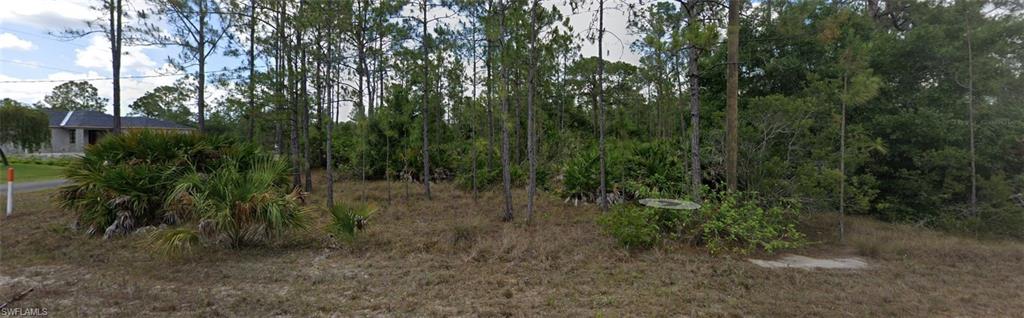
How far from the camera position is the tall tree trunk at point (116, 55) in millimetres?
10211

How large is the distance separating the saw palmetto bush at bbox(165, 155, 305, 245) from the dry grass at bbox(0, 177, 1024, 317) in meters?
0.24

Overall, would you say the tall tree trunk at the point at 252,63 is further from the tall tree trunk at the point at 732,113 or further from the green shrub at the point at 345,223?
the tall tree trunk at the point at 732,113

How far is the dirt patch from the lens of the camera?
5.13 metres

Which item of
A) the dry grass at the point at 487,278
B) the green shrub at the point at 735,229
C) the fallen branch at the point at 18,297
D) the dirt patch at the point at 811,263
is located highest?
the green shrub at the point at 735,229

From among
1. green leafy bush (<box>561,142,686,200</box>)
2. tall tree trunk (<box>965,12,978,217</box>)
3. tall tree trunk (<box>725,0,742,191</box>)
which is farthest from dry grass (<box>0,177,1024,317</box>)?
green leafy bush (<box>561,142,686,200</box>)

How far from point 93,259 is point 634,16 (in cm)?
800

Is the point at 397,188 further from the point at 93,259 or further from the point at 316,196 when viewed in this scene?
the point at 93,259

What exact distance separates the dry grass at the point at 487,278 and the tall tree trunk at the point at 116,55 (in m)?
4.96

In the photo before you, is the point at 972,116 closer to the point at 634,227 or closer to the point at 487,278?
the point at 634,227

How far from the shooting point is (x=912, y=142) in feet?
28.1

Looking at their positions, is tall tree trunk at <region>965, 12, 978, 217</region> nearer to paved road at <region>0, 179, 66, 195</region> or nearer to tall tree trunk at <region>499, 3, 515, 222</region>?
tall tree trunk at <region>499, 3, 515, 222</region>

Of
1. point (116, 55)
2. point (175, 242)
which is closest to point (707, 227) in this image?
point (175, 242)

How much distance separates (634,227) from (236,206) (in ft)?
16.2

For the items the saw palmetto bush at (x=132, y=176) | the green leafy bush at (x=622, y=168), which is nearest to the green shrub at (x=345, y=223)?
the saw palmetto bush at (x=132, y=176)
